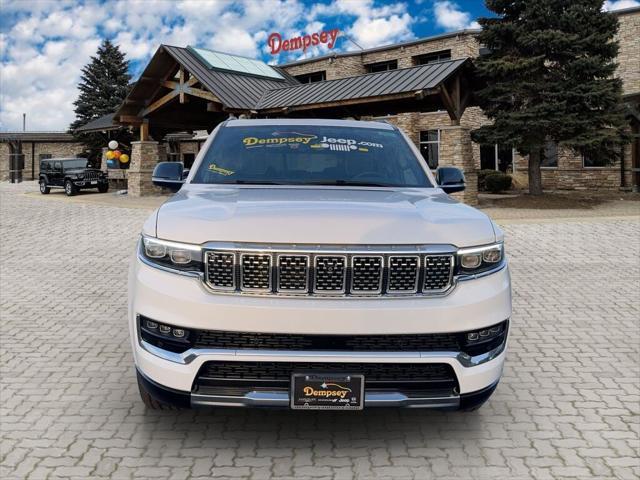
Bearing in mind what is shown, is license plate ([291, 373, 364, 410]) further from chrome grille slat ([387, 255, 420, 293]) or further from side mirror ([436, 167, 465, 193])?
side mirror ([436, 167, 465, 193])

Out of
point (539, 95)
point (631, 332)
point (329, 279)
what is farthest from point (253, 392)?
point (539, 95)

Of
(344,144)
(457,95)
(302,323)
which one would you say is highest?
(457,95)

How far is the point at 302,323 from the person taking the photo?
2939 mm

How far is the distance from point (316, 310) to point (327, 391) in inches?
16.4

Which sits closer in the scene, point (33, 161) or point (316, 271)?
point (316, 271)

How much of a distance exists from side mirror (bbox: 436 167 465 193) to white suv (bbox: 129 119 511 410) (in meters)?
1.68

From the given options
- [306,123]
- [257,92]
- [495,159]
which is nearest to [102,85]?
[257,92]

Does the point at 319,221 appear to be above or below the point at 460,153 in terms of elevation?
below

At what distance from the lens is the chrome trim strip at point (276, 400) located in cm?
300

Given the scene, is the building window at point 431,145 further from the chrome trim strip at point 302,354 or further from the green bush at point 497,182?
the chrome trim strip at point 302,354

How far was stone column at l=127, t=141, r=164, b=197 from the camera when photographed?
1102 inches

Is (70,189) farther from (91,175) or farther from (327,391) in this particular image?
(327,391)

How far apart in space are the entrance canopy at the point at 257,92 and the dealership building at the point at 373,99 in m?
0.05

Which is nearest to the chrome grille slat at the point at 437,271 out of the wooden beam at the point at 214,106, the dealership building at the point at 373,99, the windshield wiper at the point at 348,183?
the windshield wiper at the point at 348,183
